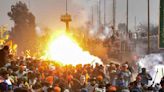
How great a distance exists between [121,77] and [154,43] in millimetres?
41241

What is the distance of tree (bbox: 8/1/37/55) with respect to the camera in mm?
94000

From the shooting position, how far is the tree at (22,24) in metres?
94.0

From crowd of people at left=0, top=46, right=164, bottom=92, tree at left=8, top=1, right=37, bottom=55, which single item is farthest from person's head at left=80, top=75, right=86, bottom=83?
tree at left=8, top=1, right=37, bottom=55

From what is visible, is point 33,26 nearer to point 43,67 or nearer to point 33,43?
point 33,43

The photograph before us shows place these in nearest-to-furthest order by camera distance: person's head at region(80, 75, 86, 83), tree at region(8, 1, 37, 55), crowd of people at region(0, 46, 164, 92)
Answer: crowd of people at region(0, 46, 164, 92)
person's head at region(80, 75, 86, 83)
tree at region(8, 1, 37, 55)

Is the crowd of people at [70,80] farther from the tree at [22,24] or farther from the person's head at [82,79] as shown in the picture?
the tree at [22,24]

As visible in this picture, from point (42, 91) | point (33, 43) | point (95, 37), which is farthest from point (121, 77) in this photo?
point (33, 43)

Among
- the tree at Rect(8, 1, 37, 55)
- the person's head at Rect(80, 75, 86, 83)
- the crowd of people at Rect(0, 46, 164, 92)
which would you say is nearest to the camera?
the crowd of people at Rect(0, 46, 164, 92)

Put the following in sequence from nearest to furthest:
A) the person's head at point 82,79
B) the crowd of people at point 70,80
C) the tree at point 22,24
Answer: the crowd of people at point 70,80
the person's head at point 82,79
the tree at point 22,24

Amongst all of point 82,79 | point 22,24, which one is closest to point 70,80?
point 82,79

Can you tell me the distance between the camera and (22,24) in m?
96.6

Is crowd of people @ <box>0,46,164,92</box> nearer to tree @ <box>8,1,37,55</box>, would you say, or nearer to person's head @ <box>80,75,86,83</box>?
person's head @ <box>80,75,86,83</box>

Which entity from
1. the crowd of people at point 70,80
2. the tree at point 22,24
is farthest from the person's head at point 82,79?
the tree at point 22,24

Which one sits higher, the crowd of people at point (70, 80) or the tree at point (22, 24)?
the tree at point (22, 24)
